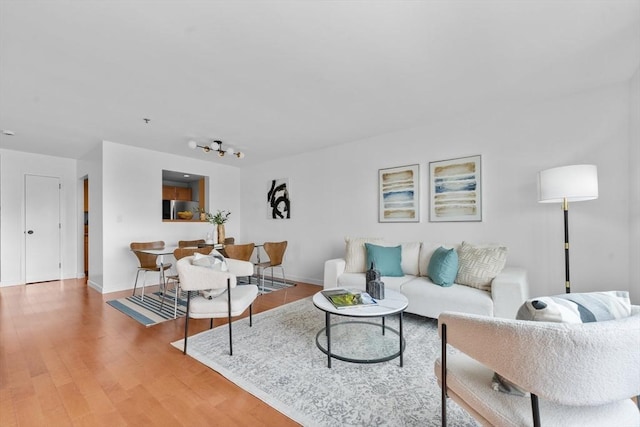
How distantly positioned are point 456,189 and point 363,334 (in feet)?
6.96

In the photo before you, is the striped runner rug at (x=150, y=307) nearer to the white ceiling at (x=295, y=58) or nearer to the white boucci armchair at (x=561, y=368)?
the white ceiling at (x=295, y=58)

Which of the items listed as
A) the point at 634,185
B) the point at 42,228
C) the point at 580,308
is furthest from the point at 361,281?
the point at 42,228

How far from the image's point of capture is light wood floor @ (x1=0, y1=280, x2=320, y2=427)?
5.29 feet

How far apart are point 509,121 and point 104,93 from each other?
4.32 metres

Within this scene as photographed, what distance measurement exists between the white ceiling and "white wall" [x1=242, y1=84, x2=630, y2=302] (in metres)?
0.27

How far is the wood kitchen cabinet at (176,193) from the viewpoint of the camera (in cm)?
753

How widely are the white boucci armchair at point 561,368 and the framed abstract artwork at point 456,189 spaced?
2493 mm

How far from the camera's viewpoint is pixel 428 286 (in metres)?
2.94

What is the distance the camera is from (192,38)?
1958 millimetres

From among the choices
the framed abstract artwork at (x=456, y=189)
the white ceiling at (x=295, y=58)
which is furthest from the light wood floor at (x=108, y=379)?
the framed abstract artwork at (x=456, y=189)

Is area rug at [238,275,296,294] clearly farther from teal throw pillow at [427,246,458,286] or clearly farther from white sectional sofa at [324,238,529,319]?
teal throw pillow at [427,246,458,286]

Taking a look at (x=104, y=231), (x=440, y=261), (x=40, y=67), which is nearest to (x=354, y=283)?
(x=440, y=261)

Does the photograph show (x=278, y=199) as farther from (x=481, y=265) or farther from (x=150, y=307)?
(x=481, y=265)

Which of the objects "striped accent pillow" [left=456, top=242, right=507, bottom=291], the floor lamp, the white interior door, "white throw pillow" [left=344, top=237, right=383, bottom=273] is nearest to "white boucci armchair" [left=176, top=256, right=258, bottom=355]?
"white throw pillow" [left=344, top=237, right=383, bottom=273]
